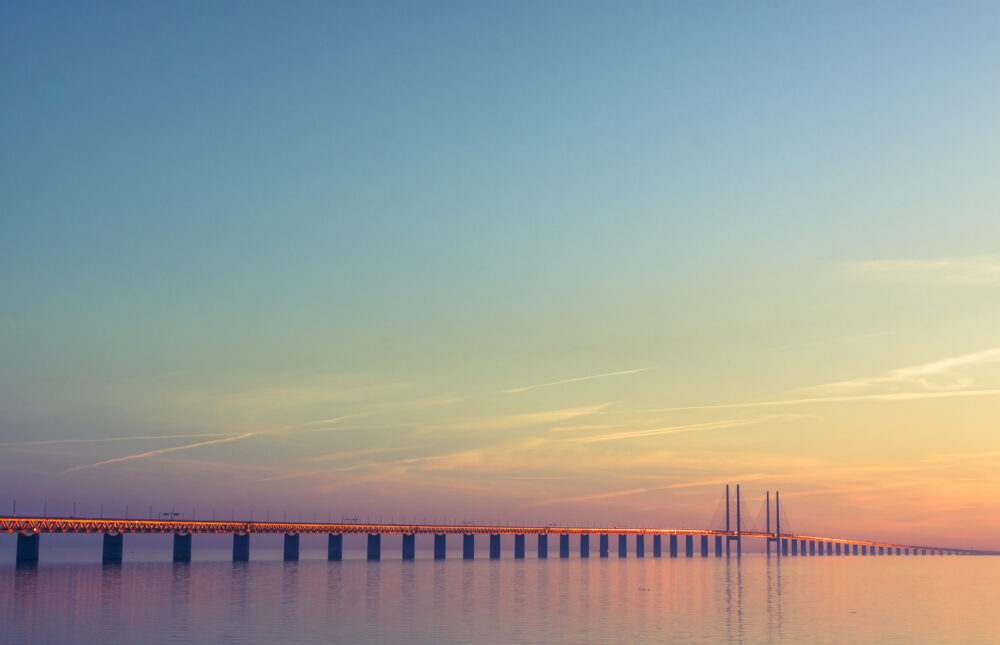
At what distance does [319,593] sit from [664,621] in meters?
45.2

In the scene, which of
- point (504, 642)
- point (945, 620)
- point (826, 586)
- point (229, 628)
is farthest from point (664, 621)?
point (826, 586)

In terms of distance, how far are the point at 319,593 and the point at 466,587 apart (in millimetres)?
22383

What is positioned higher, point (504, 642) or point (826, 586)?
point (504, 642)

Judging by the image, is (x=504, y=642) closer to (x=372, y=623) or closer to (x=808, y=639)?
(x=372, y=623)

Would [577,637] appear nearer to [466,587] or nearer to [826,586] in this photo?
[466,587]

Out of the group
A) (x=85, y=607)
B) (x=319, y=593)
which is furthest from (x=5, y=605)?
(x=319, y=593)

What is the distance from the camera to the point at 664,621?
79.2m

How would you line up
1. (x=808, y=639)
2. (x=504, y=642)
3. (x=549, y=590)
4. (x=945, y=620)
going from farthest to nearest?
(x=549, y=590), (x=945, y=620), (x=808, y=639), (x=504, y=642)

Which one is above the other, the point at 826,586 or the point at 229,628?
the point at 229,628

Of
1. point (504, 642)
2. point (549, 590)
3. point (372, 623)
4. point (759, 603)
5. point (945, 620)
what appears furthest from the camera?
point (549, 590)

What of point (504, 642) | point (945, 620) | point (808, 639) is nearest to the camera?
point (504, 642)

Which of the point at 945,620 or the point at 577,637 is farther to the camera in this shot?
the point at 945,620

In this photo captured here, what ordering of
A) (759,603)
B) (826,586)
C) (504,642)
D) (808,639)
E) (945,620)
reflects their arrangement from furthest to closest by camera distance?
1. (826,586)
2. (759,603)
3. (945,620)
4. (808,639)
5. (504,642)

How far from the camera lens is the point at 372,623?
2908 inches
